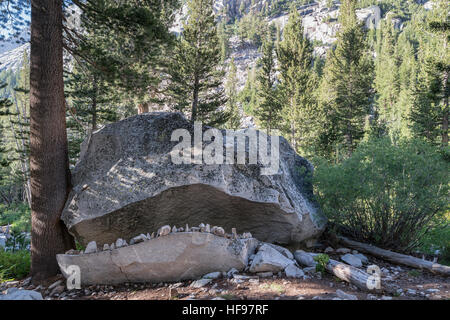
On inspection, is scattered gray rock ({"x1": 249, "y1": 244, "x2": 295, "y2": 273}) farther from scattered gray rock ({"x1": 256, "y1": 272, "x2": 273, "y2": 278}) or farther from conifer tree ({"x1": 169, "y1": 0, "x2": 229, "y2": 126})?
conifer tree ({"x1": 169, "y1": 0, "x2": 229, "y2": 126})

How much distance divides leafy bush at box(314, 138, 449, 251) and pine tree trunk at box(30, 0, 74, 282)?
17.3 ft

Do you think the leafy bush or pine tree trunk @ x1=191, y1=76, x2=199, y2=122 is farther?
pine tree trunk @ x1=191, y1=76, x2=199, y2=122

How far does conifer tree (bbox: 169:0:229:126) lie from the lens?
18.0 m

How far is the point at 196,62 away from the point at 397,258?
55.0ft

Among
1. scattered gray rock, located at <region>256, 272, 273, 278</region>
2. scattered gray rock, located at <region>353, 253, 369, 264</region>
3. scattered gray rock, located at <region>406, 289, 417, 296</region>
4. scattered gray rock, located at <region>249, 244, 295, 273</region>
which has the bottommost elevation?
scattered gray rock, located at <region>353, 253, 369, 264</region>

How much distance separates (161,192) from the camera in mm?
4301

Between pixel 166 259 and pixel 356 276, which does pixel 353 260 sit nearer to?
pixel 356 276

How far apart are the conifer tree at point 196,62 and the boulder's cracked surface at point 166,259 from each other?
1513cm

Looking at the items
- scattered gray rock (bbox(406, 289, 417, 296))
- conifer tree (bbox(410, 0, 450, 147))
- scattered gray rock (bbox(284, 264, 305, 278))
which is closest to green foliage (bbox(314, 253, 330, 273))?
scattered gray rock (bbox(284, 264, 305, 278))

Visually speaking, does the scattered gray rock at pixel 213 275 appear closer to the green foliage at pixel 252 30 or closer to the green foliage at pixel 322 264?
the green foliage at pixel 322 264

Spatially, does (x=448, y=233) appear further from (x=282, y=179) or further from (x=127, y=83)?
(x=127, y=83)

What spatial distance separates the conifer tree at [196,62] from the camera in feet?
59.1
